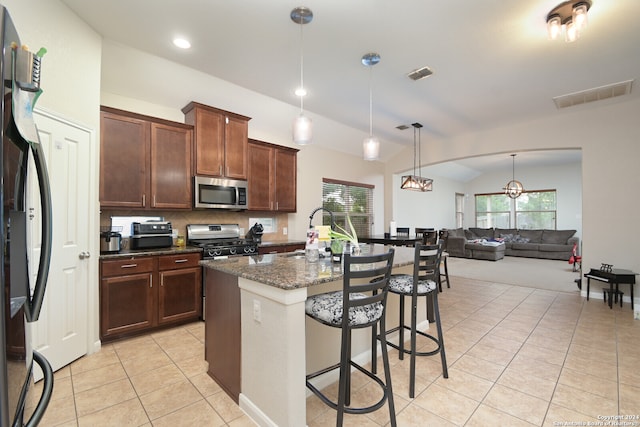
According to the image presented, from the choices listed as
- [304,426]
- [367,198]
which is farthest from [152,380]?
[367,198]

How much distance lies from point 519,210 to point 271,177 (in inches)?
399

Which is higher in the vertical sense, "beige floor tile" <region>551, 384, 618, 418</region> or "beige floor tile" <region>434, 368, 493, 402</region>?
"beige floor tile" <region>551, 384, 618, 418</region>

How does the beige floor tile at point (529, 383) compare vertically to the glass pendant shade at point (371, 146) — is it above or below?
below

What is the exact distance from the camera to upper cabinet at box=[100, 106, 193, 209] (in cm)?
300

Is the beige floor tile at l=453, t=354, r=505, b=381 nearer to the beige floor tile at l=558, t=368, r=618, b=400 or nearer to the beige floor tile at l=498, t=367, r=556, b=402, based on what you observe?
the beige floor tile at l=498, t=367, r=556, b=402

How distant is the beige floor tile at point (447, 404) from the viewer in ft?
5.95

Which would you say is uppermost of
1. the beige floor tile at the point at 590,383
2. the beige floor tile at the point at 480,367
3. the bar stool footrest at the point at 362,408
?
the bar stool footrest at the point at 362,408

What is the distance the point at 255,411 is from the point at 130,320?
1.91 metres

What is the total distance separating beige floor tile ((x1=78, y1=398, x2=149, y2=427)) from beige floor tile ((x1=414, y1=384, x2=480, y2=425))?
179cm

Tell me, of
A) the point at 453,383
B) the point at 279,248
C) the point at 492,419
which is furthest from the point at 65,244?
the point at 492,419

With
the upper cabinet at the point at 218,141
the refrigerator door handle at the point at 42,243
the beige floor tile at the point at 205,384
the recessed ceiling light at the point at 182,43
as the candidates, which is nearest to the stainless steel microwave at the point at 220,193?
the upper cabinet at the point at 218,141

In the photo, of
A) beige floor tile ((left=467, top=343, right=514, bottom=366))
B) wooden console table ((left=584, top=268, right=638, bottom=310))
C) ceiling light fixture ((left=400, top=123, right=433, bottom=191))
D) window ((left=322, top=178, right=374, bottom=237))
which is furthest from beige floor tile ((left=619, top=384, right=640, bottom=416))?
window ((left=322, top=178, right=374, bottom=237))

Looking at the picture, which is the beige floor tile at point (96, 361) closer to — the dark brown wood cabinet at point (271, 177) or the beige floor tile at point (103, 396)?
the beige floor tile at point (103, 396)

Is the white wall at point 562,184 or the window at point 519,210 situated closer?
the white wall at point 562,184
